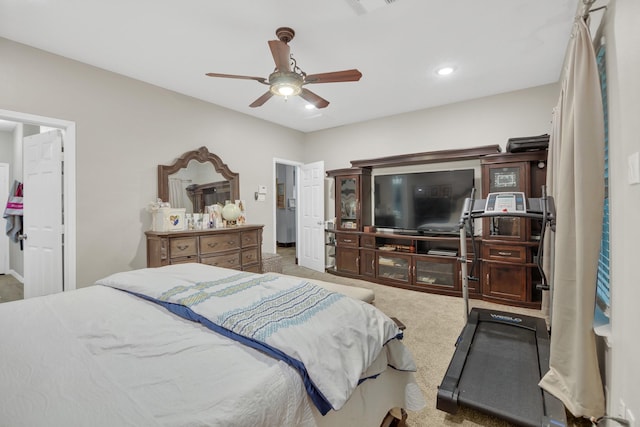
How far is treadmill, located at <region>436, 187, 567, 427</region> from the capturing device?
5.43 feet

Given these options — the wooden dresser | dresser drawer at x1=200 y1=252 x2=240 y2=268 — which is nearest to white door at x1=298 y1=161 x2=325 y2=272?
the wooden dresser

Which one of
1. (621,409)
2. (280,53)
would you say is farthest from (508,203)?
(280,53)

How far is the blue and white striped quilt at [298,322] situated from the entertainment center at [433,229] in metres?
2.73

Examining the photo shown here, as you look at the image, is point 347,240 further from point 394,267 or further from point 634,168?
point 634,168

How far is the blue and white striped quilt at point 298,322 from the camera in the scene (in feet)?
3.44

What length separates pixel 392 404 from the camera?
5.09 feet

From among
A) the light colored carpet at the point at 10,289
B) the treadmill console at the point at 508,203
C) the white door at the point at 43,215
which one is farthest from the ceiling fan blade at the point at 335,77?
the light colored carpet at the point at 10,289

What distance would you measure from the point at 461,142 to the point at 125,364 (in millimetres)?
4622

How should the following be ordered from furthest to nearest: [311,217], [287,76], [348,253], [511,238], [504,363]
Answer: [311,217]
[348,253]
[511,238]
[287,76]
[504,363]

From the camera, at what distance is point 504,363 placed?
210 centimetres

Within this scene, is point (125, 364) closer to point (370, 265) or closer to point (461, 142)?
point (370, 265)

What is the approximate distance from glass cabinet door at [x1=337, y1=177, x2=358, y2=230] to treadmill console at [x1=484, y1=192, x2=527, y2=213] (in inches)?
100

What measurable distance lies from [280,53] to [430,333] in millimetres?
2901

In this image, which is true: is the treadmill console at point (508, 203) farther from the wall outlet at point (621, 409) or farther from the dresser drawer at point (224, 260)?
the dresser drawer at point (224, 260)
